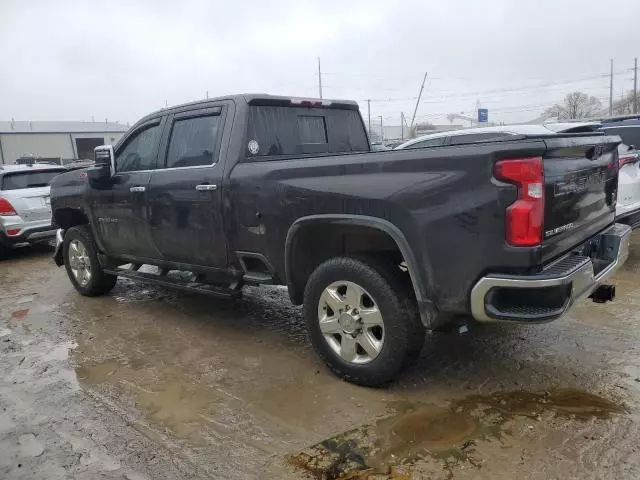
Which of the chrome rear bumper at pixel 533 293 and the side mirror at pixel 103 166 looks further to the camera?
the side mirror at pixel 103 166

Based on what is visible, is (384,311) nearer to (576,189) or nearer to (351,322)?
(351,322)

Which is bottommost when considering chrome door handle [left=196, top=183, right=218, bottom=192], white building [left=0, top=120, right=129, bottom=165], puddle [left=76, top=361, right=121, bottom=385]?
puddle [left=76, top=361, right=121, bottom=385]

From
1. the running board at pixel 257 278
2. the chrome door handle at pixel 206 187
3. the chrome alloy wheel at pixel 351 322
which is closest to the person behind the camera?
the chrome alloy wheel at pixel 351 322

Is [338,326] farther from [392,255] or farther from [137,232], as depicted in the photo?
[137,232]

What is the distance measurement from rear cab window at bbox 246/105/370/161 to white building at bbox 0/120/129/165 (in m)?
42.0

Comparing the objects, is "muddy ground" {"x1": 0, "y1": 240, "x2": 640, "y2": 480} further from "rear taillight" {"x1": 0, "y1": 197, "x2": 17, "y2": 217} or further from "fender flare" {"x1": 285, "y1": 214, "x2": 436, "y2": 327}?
"rear taillight" {"x1": 0, "y1": 197, "x2": 17, "y2": 217}

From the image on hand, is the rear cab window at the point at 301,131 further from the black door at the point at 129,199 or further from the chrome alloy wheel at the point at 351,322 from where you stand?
the chrome alloy wheel at the point at 351,322

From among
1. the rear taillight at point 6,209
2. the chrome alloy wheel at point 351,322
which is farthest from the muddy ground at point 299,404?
the rear taillight at point 6,209

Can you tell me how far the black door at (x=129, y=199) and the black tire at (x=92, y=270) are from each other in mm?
311

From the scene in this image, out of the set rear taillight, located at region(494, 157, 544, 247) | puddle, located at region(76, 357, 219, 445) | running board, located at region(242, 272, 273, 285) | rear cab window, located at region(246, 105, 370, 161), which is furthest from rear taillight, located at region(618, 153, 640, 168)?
puddle, located at region(76, 357, 219, 445)

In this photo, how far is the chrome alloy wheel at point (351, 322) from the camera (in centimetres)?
341

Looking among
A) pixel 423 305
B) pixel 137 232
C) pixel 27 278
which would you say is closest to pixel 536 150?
pixel 423 305

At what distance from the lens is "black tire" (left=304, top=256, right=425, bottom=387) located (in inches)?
128

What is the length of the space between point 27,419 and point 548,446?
10.2ft
